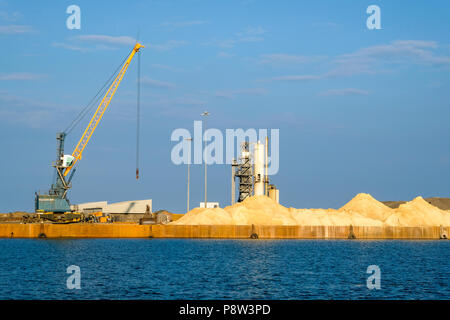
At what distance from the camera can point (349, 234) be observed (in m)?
108

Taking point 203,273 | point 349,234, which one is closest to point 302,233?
point 349,234

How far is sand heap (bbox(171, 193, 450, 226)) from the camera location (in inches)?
4409

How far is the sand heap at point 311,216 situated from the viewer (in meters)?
112

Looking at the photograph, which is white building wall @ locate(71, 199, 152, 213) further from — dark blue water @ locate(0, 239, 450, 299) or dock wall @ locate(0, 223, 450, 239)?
dark blue water @ locate(0, 239, 450, 299)

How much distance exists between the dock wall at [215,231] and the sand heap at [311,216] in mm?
2985

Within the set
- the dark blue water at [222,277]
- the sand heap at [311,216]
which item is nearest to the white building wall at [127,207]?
the sand heap at [311,216]

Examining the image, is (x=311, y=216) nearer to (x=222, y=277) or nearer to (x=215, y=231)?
(x=215, y=231)

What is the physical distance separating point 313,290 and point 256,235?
6568 centimetres

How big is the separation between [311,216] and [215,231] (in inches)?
805

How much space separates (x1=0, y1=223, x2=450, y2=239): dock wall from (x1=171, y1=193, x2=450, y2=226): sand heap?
299cm

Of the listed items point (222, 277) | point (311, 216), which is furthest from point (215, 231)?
point (222, 277)

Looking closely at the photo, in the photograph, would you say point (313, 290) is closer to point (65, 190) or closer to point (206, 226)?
point (206, 226)

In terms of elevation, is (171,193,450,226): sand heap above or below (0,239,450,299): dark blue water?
above

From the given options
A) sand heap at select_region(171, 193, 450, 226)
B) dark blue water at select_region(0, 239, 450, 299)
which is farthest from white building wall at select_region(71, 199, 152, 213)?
Result: dark blue water at select_region(0, 239, 450, 299)
